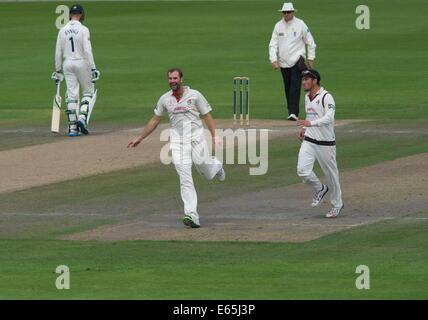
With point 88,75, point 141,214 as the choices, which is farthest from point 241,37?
point 141,214

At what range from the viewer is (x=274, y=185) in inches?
892

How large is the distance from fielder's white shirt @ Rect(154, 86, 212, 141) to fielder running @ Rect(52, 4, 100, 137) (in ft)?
28.6

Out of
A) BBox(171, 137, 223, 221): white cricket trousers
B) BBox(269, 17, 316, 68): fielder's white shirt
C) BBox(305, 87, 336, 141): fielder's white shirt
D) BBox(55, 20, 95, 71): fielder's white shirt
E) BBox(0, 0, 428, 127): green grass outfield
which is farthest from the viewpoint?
BBox(0, 0, 428, 127): green grass outfield

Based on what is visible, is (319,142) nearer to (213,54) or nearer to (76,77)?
(76,77)

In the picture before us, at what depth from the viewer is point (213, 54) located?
44062mm

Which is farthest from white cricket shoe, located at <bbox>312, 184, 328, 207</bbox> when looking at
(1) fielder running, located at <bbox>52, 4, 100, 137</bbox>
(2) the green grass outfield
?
(2) the green grass outfield

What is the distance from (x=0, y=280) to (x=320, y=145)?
5.51 m

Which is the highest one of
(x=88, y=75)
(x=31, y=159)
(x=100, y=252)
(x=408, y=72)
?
(x=408, y=72)

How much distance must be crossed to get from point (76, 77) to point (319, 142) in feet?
31.8

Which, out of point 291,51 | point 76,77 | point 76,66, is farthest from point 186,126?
point 291,51

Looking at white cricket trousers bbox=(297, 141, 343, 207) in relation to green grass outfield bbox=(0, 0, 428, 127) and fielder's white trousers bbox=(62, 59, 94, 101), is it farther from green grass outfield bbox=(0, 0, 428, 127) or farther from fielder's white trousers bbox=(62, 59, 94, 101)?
green grass outfield bbox=(0, 0, 428, 127)

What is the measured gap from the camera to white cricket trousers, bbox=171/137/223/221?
64.1 ft

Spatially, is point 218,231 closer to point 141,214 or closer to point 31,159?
point 141,214

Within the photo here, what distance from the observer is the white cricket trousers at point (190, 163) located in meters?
19.5
